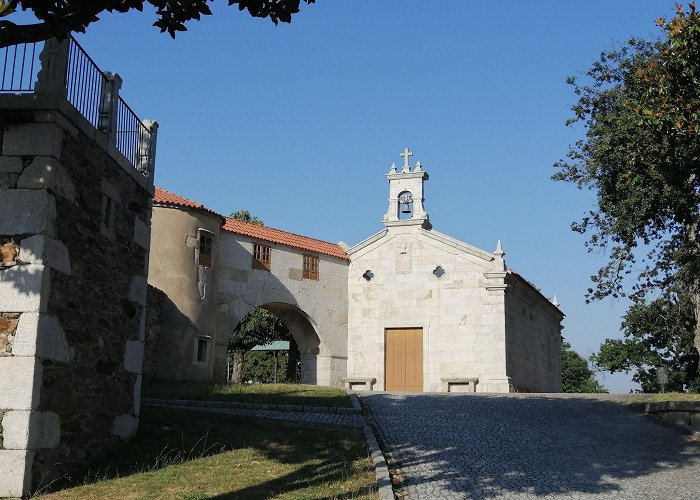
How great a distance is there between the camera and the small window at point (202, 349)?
24.6 meters

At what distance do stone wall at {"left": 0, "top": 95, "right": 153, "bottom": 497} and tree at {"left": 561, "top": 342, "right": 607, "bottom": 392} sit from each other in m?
65.1

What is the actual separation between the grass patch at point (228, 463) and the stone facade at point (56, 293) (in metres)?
0.52

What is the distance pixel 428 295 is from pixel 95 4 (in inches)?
922

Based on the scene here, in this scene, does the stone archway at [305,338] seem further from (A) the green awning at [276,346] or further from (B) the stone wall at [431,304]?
(A) the green awning at [276,346]

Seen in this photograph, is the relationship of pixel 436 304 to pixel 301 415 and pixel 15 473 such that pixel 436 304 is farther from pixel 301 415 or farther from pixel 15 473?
pixel 15 473

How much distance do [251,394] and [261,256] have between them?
1001cm

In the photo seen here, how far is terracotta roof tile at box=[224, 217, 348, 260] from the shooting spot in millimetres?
27922

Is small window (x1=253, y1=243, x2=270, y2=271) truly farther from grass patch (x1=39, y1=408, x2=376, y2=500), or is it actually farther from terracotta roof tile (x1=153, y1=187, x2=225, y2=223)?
grass patch (x1=39, y1=408, x2=376, y2=500)

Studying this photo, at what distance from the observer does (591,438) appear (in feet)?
46.9

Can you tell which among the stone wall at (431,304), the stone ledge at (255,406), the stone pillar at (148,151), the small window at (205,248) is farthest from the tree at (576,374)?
the stone pillar at (148,151)

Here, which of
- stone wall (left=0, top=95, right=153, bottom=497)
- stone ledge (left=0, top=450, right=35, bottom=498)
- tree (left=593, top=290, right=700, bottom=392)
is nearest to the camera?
stone ledge (left=0, top=450, right=35, bottom=498)

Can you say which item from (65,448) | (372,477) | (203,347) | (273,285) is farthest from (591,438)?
(273,285)

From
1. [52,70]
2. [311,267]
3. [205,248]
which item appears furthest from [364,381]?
[52,70]

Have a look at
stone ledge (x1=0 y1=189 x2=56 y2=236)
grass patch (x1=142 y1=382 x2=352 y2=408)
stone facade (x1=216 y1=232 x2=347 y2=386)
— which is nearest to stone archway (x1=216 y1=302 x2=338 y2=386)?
stone facade (x1=216 y1=232 x2=347 y2=386)
